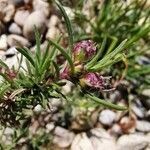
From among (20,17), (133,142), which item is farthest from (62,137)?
(20,17)

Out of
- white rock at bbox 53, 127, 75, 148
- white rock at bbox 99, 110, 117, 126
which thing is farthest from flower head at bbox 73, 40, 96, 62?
white rock at bbox 99, 110, 117, 126

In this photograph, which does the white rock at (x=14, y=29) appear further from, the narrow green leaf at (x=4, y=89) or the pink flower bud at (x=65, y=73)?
the pink flower bud at (x=65, y=73)

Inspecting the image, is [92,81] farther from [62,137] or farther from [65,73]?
[62,137]

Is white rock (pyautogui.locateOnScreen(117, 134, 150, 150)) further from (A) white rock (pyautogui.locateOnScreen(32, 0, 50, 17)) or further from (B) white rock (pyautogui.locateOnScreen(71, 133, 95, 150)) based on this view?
(A) white rock (pyautogui.locateOnScreen(32, 0, 50, 17))

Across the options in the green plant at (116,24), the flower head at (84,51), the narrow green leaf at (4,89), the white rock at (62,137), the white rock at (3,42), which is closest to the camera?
the flower head at (84,51)

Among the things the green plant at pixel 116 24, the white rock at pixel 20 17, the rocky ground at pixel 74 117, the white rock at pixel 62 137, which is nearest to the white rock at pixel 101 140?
the rocky ground at pixel 74 117

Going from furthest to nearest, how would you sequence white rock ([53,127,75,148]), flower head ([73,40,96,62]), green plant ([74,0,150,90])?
green plant ([74,0,150,90])
white rock ([53,127,75,148])
flower head ([73,40,96,62])
